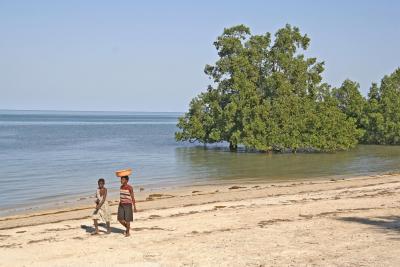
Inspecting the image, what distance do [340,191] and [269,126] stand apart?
2347 centimetres

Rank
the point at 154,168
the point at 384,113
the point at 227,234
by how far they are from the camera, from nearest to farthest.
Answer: the point at 227,234 → the point at 154,168 → the point at 384,113

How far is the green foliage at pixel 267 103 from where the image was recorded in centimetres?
4662

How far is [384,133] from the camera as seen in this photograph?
58.2 meters

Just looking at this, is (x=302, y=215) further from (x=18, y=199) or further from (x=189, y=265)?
(x=18, y=199)

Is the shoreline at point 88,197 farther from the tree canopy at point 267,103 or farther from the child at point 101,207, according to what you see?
the tree canopy at point 267,103

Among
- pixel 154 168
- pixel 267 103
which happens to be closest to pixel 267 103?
pixel 267 103

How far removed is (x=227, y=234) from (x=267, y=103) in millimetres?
33642

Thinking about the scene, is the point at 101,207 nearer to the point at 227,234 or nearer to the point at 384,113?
the point at 227,234

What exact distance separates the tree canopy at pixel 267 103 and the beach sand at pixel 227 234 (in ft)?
Result: 80.8

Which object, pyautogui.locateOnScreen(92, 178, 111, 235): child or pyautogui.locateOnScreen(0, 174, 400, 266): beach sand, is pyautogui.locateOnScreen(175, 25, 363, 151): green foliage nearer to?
pyautogui.locateOnScreen(0, 174, 400, 266): beach sand

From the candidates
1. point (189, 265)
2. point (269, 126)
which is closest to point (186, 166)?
point (269, 126)

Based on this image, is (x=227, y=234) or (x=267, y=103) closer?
(x=227, y=234)

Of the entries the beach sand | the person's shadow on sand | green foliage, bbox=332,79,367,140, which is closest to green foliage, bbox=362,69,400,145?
green foliage, bbox=332,79,367,140

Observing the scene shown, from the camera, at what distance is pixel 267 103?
46938 mm
